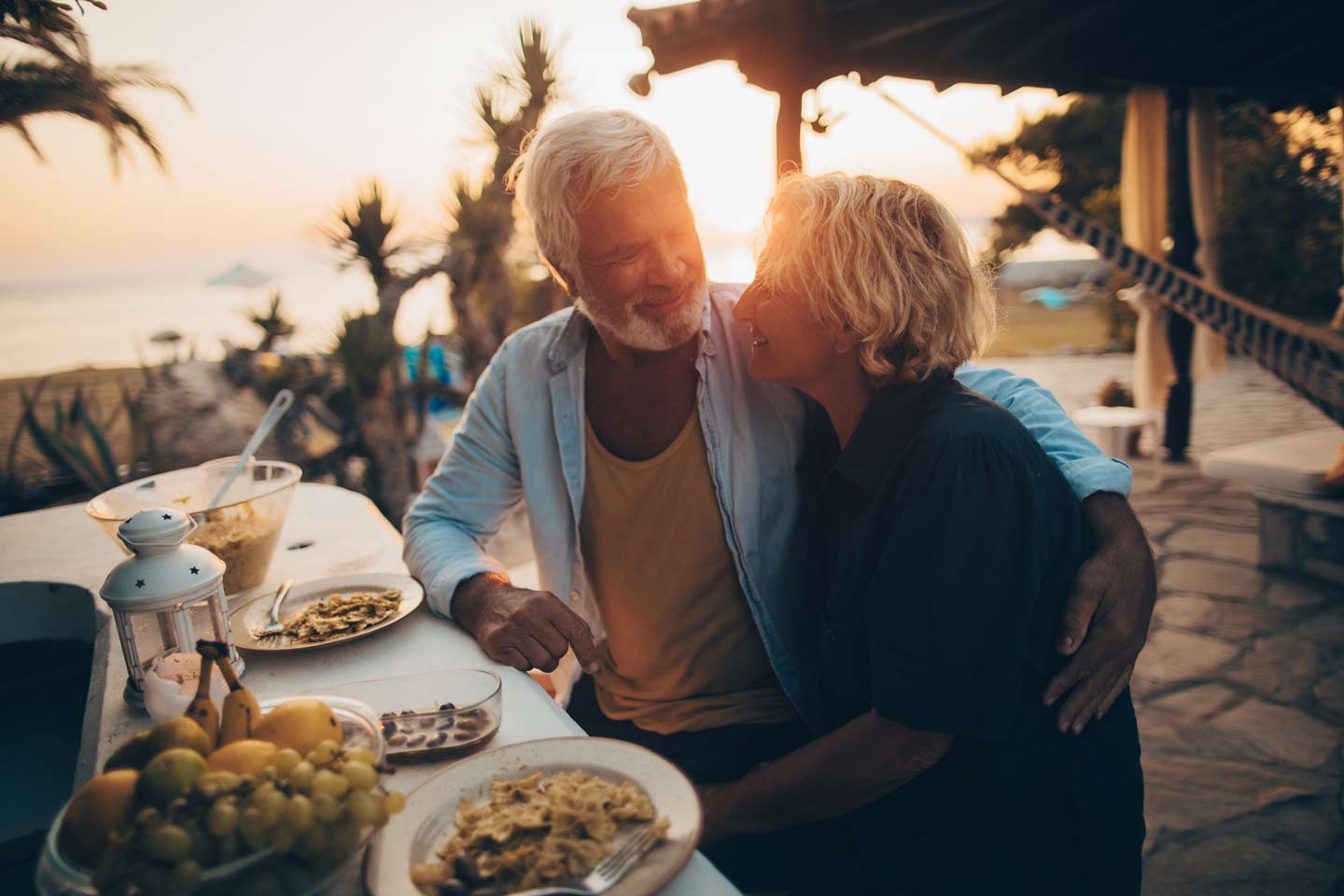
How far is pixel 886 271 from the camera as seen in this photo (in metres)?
1.54

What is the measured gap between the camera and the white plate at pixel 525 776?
37.2 inches

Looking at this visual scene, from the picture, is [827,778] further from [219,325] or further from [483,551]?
[219,325]

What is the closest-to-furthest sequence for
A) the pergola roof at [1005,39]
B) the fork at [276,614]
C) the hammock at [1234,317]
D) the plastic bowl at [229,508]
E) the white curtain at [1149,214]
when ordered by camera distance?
the fork at [276,614], the plastic bowl at [229,508], the pergola roof at [1005,39], the hammock at [1234,317], the white curtain at [1149,214]

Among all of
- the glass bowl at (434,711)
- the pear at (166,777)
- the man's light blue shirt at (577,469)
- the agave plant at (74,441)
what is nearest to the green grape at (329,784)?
the pear at (166,777)

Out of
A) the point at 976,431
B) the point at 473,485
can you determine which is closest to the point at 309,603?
the point at 473,485

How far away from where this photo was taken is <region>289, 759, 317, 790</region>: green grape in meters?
0.85

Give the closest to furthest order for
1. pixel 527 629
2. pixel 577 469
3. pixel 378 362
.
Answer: pixel 527 629
pixel 577 469
pixel 378 362

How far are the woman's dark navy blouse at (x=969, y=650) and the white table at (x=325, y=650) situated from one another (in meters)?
0.51

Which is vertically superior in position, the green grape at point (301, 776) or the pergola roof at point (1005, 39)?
the pergola roof at point (1005, 39)

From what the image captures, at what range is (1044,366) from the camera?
1273 centimetres

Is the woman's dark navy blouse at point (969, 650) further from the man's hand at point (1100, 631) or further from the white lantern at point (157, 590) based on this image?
the white lantern at point (157, 590)

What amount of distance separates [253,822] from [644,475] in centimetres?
139

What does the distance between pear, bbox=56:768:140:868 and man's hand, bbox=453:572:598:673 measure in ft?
2.68

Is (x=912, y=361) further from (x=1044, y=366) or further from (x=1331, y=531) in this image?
(x=1044, y=366)
